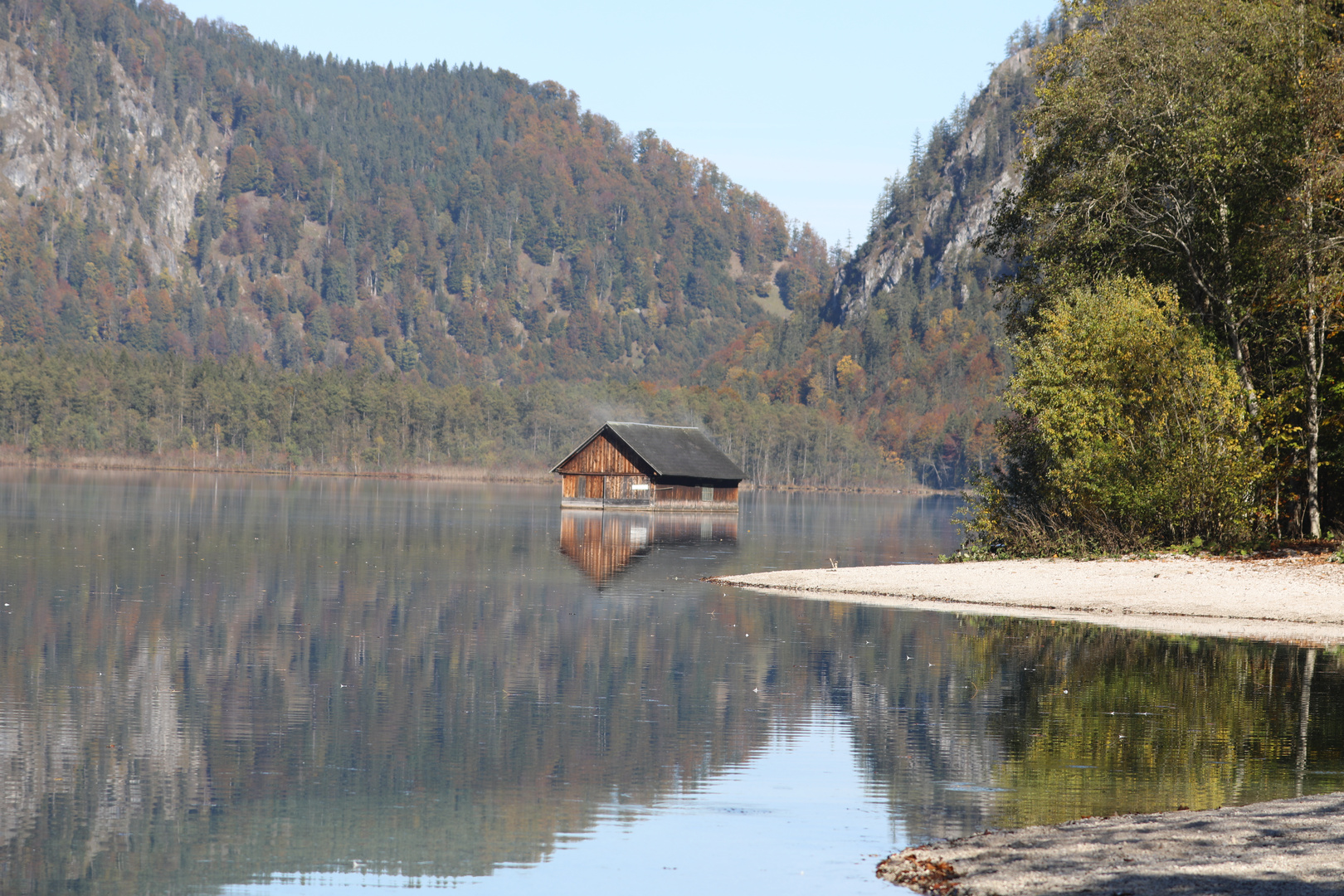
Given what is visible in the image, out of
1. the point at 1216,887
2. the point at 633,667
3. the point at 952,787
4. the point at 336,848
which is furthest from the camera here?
the point at 633,667

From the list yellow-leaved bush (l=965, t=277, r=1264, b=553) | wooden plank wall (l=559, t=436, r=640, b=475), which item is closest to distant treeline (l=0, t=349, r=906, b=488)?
wooden plank wall (l=559, t=436, r=640, b=475)

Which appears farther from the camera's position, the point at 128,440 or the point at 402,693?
the point at 128,440

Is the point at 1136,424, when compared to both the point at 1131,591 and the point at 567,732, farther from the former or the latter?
the point at 567,732

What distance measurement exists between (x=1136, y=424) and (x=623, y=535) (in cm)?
2607

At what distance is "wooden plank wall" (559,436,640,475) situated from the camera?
89438 mm

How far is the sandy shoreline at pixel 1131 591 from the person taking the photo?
89.4 feet

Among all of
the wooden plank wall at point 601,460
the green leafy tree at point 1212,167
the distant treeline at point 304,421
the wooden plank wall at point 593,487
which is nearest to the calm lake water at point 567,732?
the green leafy tree at point 1212,167

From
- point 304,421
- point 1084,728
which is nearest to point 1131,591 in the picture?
point 1084,728

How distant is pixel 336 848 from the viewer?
11.2m

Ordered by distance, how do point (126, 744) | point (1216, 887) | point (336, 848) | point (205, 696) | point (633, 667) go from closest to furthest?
point (1216, 887) → point (336, 848) → point (126, 744) → point (205, 696) → point (633, 667)

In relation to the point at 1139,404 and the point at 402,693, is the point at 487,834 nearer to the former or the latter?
the point at 402,693

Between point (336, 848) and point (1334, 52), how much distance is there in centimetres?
3051

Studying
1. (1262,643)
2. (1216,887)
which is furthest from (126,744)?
Answer: (1262,643)

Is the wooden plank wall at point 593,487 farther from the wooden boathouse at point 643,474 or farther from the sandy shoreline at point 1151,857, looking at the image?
the sandy shoreline at point 1151,857
